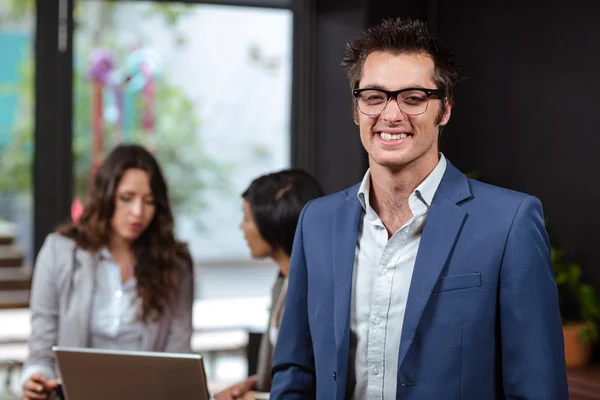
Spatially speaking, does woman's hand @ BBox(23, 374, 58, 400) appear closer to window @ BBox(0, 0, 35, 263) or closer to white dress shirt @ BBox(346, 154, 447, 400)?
white dress shirt @ BBox(346, 154, 447, 400)

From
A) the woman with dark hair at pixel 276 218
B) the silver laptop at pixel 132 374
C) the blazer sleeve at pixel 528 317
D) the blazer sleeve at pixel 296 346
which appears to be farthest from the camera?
the woman with dark hair at pixel 276 218

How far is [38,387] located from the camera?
272 cm

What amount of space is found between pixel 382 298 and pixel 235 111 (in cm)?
367

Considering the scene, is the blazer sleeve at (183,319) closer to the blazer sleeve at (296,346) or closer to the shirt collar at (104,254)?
the shirt collar at (104,254)

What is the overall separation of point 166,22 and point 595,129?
254cm

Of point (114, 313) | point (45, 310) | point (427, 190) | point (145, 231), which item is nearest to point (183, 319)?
point (114, 313)

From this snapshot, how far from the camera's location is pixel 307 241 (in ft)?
6.44

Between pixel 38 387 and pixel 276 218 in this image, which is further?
pixel 276 218

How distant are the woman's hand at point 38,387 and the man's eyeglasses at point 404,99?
150 centimetres

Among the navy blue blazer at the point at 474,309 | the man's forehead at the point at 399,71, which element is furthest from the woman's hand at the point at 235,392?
the man's forehead at the point at 399,71

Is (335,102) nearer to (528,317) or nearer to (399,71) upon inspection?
(399,71)

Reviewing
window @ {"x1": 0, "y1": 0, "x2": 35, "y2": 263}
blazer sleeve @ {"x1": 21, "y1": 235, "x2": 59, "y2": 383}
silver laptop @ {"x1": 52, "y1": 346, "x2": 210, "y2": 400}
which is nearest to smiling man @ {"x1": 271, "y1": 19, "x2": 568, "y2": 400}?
silver laptop @ {"x1": 52, "y1": 346, "x2": 210, "y2": 400}

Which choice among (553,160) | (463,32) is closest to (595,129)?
(553,160)

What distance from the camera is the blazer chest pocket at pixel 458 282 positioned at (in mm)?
1699
